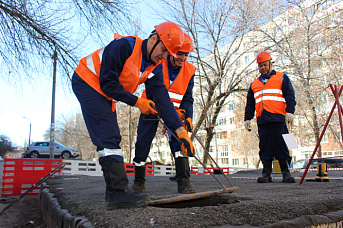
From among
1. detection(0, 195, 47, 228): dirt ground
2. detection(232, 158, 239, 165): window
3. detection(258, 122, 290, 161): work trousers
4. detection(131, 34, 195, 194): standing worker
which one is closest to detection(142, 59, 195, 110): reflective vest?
detection(131, 34, 195, 194): standing worker

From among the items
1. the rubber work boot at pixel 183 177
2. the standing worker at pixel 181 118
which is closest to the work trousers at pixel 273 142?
the standing worker at pixel 181 118

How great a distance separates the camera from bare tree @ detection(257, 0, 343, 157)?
14.8 metres

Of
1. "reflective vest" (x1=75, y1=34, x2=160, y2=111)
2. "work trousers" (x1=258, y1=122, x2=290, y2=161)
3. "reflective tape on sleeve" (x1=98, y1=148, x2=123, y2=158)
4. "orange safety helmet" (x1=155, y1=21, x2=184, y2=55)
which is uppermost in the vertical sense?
"orange safety helmet" (x1=155, y1=21, x2=184, y2=55)

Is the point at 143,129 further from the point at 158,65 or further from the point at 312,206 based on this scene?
the point at 312,206

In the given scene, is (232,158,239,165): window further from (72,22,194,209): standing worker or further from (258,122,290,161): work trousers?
(72,22,194,209): standing worker

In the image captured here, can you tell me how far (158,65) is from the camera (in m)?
2.81

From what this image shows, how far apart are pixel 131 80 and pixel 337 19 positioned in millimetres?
16655

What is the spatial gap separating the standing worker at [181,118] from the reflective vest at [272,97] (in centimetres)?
145

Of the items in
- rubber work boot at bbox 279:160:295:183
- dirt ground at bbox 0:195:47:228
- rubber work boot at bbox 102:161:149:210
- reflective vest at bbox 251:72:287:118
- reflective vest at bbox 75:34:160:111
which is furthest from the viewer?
reflective vest at bbox 251:72:287:118

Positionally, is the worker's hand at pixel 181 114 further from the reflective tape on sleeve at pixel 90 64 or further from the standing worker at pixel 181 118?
the reflective tape on sleeve at pixel 90 64

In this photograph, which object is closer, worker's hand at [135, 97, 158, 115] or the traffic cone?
worker's hand at [135, 97, 158, 115]

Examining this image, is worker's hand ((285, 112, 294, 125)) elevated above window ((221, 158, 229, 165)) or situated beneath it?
elevated above

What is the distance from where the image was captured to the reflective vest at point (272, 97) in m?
4.61

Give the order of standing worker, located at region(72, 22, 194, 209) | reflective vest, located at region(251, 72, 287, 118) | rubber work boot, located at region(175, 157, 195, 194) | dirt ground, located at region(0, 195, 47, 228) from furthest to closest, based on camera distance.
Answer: reflective vest, located at region(251, 72, 287, 118) < dirt ground, located at region(0, 195, 47, 228) < rubber work boot, located at region(175, 157, 195, 194) < standing worker, located at region(72, 22, 194, 209)
